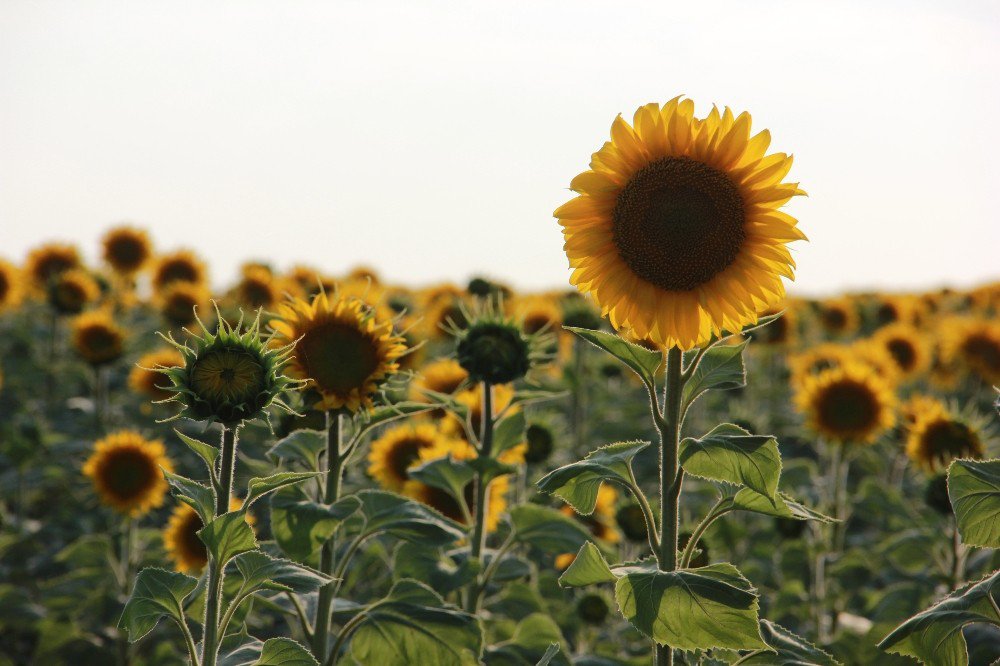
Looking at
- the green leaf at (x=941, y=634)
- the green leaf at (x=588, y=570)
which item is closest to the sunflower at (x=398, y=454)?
the green leaf at (x=588, y=570)

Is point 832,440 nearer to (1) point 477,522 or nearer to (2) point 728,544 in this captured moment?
(2) point 728,544

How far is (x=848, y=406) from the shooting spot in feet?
18.4

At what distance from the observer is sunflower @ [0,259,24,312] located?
9531mm

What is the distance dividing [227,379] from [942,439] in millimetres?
4062

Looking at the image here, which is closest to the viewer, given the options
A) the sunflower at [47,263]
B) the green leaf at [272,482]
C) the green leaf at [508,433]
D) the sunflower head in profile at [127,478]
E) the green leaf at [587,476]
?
the green leaf at [272,482]

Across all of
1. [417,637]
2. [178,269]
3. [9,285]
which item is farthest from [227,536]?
[9,285]

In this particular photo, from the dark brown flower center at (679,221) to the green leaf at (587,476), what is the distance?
0.50 m

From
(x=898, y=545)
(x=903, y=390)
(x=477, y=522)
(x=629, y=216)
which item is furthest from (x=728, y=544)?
(x=903, y=390)

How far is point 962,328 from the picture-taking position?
8.22m

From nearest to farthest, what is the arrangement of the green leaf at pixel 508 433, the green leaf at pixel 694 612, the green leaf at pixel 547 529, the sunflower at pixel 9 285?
the green leaf at pixel 694 612 < the green leaf at pixel 547 529 < the green leaf at pixel 508 433 < the sunflower at pixel 9 285

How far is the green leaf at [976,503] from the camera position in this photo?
7.82ft

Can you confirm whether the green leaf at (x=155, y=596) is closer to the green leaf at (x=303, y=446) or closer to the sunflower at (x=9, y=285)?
the green leaf at (x=303, y=446)

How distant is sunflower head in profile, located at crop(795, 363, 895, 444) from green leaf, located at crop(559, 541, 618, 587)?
3.65 metres

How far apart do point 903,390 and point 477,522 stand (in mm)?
9662
